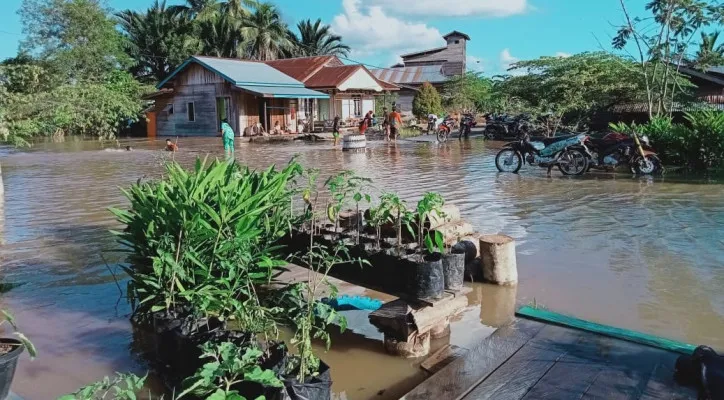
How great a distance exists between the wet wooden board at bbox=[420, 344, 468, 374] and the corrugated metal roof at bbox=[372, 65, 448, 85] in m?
43.4

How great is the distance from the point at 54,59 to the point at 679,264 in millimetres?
34322

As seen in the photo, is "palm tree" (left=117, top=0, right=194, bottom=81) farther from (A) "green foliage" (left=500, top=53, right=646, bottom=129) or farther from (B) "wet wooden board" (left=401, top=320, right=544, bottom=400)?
(B) "wet wooden board" (left=401, top=320, right=544, bottom=400)

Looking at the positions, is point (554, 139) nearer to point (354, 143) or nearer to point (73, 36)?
point (354, 143)

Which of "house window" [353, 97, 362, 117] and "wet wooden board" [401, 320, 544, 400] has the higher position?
"house window" [353, 97, 362, 117]

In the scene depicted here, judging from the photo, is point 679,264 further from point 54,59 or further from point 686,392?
point 54,59

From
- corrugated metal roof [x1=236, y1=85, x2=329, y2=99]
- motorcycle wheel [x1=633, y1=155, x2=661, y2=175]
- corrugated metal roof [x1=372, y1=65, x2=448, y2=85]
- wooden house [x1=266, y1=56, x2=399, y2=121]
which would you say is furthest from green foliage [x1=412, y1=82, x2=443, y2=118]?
motorcycle wheel [x1=633, y1=155, x2=661, y2=175]

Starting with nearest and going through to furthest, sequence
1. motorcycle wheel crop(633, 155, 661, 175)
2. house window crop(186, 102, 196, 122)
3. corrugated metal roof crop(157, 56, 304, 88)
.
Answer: motorcycle wheel crop(633, 155, 661, 175) → corrugated metal roof crop(157, 56, 304, 88) → house window crop(186, 102, 196, 122)

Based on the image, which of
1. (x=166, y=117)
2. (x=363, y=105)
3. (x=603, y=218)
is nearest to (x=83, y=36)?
(x=166, y=117)

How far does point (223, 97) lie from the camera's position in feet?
100

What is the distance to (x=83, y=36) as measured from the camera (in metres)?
34.1

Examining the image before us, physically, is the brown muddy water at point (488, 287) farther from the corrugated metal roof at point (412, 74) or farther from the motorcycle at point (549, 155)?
the corrugated metal roof at point (412, 74)

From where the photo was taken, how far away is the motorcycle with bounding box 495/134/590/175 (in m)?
12.6

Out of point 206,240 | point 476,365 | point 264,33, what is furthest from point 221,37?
point 476,365

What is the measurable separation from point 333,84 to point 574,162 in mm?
21069
